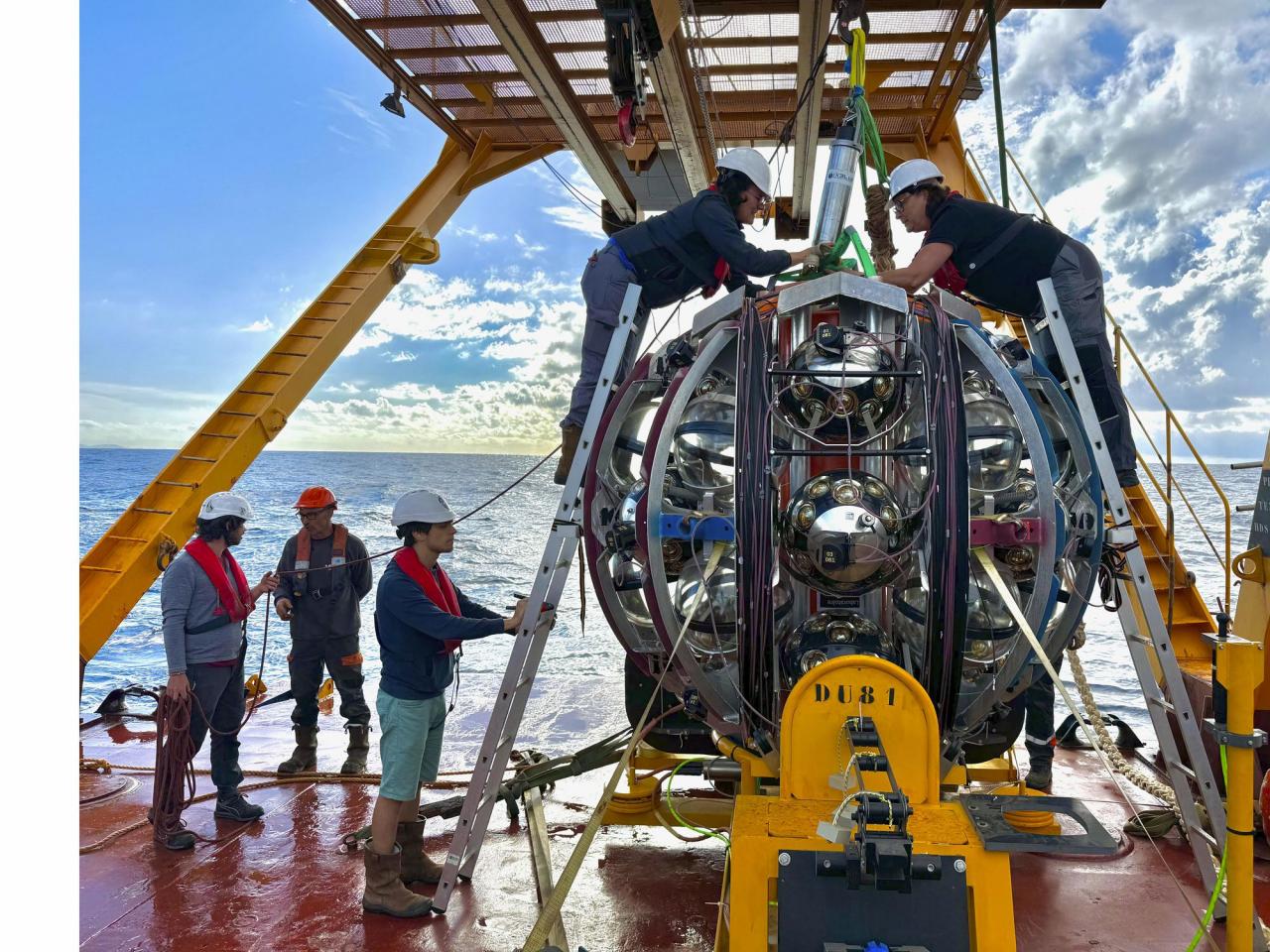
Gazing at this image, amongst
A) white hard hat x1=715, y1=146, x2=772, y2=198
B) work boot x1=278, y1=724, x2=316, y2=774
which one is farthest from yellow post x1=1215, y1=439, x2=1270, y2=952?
work boot x1=278, y1=724, x2=316, y2=774

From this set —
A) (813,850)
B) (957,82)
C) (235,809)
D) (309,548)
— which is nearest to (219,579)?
(309,548)

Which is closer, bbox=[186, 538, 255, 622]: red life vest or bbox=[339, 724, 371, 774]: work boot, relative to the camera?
bbox=[186, 538, 255, 622]: red life vest

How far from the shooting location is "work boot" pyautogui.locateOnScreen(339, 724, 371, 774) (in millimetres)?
6098

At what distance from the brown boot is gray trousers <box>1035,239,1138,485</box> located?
11.9ft

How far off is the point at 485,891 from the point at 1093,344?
3.63m

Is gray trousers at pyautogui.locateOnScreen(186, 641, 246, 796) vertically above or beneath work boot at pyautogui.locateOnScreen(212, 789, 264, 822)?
above

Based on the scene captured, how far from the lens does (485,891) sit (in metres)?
4.29

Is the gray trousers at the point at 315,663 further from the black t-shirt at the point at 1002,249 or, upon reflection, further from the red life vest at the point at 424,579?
the black t-shirt at the point at 1002,249

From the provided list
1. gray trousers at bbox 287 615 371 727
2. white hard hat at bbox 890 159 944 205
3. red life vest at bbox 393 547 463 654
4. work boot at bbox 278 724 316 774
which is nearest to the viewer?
red life vest at bbox 393 547 463 654

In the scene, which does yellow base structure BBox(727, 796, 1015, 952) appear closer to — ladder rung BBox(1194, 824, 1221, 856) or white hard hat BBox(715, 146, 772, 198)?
ladder rung BBox(1194, 824, 1221, 856)

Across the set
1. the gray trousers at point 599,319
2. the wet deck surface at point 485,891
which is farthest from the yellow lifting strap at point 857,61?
the wet deck surface at point 485,891

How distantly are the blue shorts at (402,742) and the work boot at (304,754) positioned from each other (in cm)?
215

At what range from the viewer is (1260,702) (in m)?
4.77

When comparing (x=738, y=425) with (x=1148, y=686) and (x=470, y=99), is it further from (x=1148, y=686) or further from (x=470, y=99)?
(x=470, y=99)
